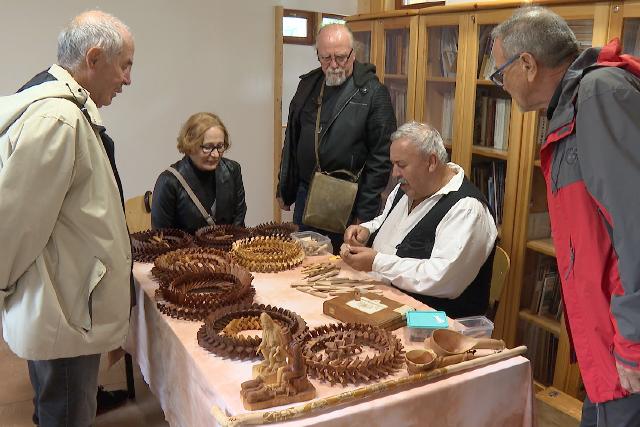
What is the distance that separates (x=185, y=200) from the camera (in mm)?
2678

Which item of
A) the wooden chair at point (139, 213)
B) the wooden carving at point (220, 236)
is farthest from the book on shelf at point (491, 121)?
the wooden chair at point (139, 213)

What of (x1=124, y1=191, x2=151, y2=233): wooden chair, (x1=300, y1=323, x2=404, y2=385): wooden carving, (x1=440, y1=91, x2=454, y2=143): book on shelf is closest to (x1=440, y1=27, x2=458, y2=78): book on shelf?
(x1=440, y1=91, x2=454, y2=143): book on shelf

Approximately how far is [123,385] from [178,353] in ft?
4.46

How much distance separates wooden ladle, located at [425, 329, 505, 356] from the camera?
152 cm

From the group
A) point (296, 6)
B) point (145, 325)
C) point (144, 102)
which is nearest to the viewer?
point (145, 325)

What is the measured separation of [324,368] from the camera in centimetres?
140

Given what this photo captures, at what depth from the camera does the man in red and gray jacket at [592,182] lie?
1166 mm

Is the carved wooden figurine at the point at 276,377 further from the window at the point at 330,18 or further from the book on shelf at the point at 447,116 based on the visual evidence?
the window at the point at 330,18

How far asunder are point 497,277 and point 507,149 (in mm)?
724

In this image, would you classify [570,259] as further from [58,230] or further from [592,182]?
[58,230]

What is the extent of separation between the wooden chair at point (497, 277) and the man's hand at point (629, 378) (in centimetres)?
112

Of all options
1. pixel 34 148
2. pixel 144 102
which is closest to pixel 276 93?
pixel 144 102

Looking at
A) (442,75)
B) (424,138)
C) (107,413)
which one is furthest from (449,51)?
(107,413)

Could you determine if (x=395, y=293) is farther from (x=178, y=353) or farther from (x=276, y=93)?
(x=276, y=93)
